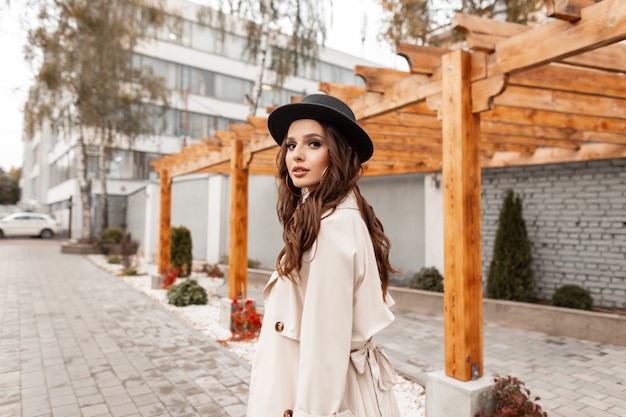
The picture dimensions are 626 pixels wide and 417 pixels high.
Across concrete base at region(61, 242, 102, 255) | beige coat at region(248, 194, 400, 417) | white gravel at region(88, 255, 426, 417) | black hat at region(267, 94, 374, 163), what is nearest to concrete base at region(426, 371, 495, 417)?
white gravel at region(88, 255, 426, 417)

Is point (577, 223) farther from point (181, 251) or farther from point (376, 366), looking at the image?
point (181, 251)

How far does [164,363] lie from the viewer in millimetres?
4699

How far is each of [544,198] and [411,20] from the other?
4829mm

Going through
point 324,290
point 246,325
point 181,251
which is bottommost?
point 246,325

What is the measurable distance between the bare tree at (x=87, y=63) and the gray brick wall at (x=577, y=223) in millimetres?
13718

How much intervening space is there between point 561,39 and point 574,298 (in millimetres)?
4783

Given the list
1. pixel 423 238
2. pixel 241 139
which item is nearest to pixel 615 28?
pixel 241 139

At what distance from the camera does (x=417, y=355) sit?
16.9 feet

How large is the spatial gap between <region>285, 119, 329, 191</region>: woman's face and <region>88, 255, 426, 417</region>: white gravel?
114 inches

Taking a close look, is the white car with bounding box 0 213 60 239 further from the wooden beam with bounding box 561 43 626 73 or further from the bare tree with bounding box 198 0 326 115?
the wooden beam with bounding box 561 43 626 73

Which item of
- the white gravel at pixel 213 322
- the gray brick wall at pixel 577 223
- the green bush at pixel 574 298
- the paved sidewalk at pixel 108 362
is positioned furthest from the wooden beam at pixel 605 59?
the green bush at pixel 574 298

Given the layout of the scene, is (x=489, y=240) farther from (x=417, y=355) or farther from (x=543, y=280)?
(x=417, y=355)

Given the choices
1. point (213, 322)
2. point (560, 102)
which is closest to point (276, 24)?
point (213, 322)

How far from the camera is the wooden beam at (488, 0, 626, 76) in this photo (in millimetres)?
2326
